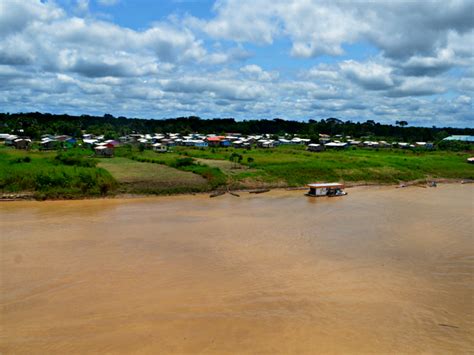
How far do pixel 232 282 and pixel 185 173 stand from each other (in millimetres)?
25067

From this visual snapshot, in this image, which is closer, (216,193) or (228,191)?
(216,193)

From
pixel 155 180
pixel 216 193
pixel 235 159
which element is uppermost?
pixel 235 159

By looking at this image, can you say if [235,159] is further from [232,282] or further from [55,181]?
[232,282]

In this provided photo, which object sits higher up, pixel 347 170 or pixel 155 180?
pixel 347 170

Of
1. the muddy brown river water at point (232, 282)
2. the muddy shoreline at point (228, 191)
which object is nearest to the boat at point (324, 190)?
the muddy shoreline at point (228, 191)

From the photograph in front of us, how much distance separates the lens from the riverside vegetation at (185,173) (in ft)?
106

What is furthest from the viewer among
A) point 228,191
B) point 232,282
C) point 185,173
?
point 185,173

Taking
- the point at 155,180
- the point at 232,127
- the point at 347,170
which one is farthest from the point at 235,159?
the point at 232,127

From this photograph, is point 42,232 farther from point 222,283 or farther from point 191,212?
point 222,283

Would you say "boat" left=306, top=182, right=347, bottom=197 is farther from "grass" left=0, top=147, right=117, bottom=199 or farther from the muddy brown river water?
"grass" left=0, top=147, right=117, bottom=199

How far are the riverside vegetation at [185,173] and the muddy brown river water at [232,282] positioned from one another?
461 cm

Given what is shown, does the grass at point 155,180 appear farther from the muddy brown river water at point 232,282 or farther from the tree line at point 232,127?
the tree line at point 232,127

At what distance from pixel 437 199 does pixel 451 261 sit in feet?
64.2

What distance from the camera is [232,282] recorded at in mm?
15273
